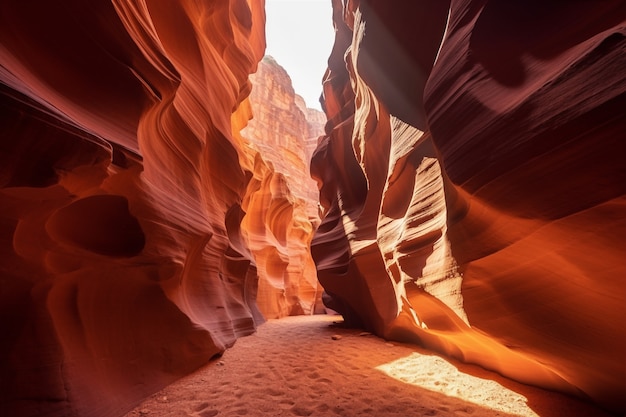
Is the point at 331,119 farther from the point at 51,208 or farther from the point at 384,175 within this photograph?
the point at 51,208

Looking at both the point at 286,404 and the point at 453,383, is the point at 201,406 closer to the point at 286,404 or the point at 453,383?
the point at 286,404

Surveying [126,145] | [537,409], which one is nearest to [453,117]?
[537,409]

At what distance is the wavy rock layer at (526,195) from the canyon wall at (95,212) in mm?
3154

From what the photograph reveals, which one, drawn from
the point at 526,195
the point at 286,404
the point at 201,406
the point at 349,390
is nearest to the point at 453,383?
the point at 349,390

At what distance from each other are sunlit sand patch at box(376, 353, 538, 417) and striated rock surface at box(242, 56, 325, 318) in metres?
9.49

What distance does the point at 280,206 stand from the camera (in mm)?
16406

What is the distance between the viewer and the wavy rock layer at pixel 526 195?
1.69 m

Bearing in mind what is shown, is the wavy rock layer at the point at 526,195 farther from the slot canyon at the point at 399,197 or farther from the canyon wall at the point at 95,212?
→ the canyon wall at the point at 95,212

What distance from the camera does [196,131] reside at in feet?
16.4

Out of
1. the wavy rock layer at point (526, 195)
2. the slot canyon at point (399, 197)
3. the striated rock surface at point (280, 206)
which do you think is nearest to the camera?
the wavy rock layer at point (526, 195)

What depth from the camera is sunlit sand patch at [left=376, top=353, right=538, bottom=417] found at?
2781 mm

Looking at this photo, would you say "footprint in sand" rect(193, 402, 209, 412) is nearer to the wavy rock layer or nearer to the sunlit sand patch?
the sunlit sand patch

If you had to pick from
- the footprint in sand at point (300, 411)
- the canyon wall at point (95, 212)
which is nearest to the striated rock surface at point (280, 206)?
the canyon wall at point (95, 212)

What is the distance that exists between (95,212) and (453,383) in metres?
4.61
